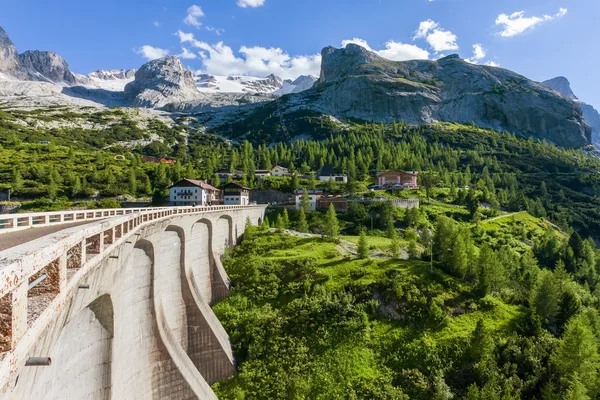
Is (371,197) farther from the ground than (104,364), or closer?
farther from the ground

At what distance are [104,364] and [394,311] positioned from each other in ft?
99.0

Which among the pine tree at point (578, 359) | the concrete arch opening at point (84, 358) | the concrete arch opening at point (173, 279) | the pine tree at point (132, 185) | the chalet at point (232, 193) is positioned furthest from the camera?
the pine tree at point (132, 185)

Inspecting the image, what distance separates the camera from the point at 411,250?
51.5 m

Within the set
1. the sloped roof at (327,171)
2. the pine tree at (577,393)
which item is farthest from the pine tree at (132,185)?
the pine tree at (577,393)

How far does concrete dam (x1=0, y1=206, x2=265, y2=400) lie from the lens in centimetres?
642

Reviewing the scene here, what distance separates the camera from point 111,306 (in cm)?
1658

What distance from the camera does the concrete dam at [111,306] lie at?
642 centimetres

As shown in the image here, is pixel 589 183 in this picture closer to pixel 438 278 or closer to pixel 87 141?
pixel 438 278

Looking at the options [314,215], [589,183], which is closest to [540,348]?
[314,215]

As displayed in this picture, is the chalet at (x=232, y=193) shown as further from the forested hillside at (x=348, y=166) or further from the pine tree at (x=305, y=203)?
the forested hillside at (x=348, y=166)

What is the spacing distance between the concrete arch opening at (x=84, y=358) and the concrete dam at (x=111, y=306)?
5 cm

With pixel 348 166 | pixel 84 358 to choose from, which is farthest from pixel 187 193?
pixel 84 358

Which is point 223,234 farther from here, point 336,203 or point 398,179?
point 398,179

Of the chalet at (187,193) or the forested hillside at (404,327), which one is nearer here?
the forested hillside at (404,327)
